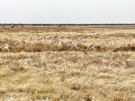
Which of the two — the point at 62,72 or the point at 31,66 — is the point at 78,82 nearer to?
the point at 62,72

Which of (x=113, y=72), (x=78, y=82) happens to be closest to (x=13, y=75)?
(x=78, y=82)

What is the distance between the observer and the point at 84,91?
730 centimetres

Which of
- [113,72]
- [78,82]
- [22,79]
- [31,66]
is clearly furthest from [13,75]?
[113,72]

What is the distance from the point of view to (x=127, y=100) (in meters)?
6.35

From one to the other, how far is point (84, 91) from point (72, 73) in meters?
2.70

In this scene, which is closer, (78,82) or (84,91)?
(84,91)

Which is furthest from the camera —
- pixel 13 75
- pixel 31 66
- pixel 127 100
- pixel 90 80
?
pixel 31 66

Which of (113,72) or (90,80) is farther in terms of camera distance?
(113,72)

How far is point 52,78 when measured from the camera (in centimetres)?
880

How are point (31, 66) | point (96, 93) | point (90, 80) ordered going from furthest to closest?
point (31, 66)
point (90, 80)
point (96, 93)

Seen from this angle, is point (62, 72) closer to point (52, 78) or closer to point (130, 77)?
point (52, 78)

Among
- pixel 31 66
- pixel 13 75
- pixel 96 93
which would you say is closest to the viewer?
pixel 96 93

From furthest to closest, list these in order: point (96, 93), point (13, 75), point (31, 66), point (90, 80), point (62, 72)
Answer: point (31, 66), point (62, 72), point (13, 75), point (90, 80), point (96, 93)

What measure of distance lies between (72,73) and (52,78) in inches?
59.8
